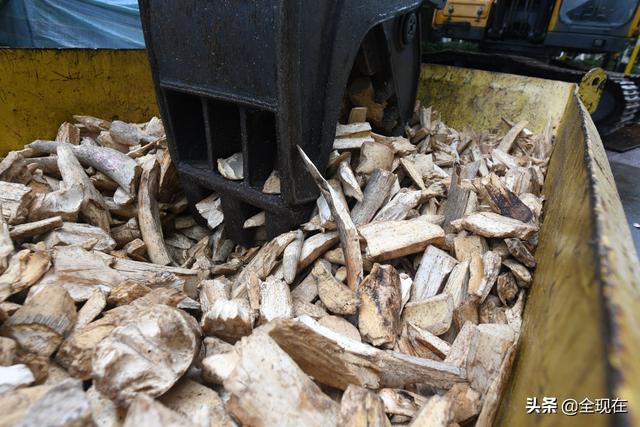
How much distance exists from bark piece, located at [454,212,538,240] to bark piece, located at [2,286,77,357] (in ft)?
4.78

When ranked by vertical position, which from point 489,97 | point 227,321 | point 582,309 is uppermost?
point 582,309

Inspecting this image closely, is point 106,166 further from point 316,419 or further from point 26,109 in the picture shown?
point 316,419

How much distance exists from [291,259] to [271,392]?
775 mm

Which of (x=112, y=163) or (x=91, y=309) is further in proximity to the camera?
(x=112, y=163)

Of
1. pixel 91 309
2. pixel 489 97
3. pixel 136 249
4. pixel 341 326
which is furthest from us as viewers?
pixel 489 97

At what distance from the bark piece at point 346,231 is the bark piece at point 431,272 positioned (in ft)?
0.78

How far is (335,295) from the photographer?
4.69 ft

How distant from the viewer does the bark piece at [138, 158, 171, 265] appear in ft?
6.08

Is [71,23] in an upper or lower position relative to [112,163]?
upper

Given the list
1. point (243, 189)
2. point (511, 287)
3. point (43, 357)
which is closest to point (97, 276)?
point (43, 357)

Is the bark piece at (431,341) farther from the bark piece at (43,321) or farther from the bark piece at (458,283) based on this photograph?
the bark piece at (43,321)

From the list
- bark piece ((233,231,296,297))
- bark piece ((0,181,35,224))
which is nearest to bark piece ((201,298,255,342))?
bark piece ((233,231,296,297))

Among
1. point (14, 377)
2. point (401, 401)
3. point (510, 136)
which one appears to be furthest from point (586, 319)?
point (510, 136)

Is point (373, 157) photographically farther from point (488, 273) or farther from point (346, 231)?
point (488, 273)
